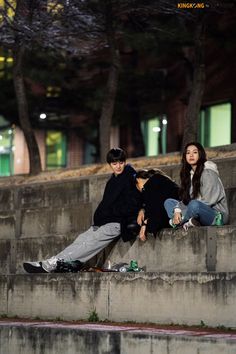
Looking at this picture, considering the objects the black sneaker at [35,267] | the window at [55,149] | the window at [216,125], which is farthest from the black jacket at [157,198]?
the window at [55,149]


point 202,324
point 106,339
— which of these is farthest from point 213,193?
point 106,339

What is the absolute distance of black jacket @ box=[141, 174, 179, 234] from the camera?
31.9 feet

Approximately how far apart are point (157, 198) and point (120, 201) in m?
0.66

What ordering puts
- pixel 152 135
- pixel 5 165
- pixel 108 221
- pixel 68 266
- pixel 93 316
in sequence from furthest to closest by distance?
pixel 5 165, pixel 152 135, pixel 108 221, pixel 68 266, pixel 93 316

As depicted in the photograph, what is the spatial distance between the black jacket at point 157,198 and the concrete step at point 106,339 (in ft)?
4.28

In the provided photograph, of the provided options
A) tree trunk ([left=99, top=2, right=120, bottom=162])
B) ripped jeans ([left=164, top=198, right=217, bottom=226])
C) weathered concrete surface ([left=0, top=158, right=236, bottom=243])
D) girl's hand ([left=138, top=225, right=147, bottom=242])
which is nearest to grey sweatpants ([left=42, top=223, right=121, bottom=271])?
girl's hand ([left=138, top=225, right=147, bottom=242])

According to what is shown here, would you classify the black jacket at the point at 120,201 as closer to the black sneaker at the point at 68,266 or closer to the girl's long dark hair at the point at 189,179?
the black sneaker at the point at 68,266

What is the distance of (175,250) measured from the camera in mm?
9422

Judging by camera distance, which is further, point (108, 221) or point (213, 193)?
point (108, 221)

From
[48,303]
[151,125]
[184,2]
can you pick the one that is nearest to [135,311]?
[48,303]

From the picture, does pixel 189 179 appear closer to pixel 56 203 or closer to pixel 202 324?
pixel 202 324

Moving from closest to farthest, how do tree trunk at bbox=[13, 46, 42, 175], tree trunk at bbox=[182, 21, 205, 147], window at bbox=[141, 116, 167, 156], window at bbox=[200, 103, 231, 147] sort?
tree trunk at bbox=[182, 21, 205, 147] → tree trunk at bbox=[13, 46, 42, 175] → window at bbox=[200, 103, 231, 147] → window at bbox=[141, 116, 167, 156]

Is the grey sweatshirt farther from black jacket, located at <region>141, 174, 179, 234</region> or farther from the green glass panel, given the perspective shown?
the green glass panel

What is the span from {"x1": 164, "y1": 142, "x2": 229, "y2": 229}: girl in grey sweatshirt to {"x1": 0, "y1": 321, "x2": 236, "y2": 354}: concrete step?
53.3 inches
